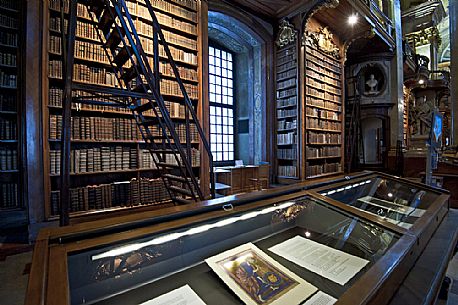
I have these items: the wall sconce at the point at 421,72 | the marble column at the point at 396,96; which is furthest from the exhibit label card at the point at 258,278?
A: the wall sconce at the point at 421,72

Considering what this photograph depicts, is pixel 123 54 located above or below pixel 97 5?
below

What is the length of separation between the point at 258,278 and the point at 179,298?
10.4 inches

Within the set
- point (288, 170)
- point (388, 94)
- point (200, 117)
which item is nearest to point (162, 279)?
point (200, 117)

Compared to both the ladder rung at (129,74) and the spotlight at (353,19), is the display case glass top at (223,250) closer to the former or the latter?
the ladder rung at (129,74)

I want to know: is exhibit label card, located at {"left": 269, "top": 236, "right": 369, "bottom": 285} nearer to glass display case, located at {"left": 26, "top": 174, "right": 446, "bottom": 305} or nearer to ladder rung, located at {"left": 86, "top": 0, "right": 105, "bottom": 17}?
glass display case, located at {"left": 26, "top": 174, "right": 446, "bottom": 305}

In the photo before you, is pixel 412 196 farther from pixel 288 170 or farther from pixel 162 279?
pixel 288 170

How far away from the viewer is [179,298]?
70cm

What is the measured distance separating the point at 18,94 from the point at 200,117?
2.38m

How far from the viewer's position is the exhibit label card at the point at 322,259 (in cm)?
81

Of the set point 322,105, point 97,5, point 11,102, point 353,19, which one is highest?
point 353,19

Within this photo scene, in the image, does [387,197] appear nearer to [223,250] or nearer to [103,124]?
[223,250]

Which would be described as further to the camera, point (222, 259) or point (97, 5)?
point (97, 5)

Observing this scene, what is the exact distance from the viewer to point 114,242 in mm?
732

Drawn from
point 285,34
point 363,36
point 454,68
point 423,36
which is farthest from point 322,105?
point 423,36
